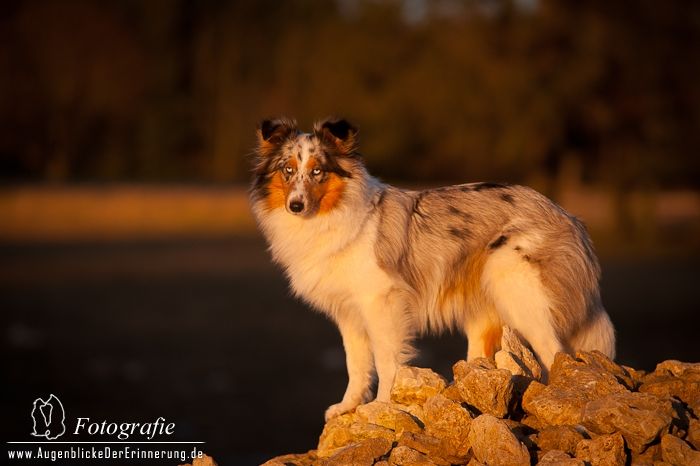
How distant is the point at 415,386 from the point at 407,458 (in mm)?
714

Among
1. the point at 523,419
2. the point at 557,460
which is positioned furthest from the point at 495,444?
the point at 523,419

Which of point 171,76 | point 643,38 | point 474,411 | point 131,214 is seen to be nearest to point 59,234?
point 131,214

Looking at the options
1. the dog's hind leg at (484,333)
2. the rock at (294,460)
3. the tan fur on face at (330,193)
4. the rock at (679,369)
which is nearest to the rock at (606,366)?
the rock at (679,369)

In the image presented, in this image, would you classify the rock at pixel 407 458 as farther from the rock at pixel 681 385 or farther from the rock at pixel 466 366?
the rock at pixel 681 385

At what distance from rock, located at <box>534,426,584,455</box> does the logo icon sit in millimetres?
6518

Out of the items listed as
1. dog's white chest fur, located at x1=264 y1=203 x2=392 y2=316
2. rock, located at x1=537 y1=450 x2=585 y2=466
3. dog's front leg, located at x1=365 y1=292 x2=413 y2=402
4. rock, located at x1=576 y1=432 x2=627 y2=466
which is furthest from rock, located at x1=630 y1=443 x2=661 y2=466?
dog's white chest fur, located at x1=264 y1=203 x2=392 y2=316

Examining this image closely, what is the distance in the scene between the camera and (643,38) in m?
28.2

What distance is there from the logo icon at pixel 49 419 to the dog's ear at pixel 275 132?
499 centimetres

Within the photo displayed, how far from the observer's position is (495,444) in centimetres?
530

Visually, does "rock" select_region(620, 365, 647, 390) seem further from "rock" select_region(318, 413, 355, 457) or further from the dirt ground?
the dirt ground

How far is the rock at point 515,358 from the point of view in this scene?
6.24 metres

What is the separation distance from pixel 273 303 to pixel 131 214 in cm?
1325

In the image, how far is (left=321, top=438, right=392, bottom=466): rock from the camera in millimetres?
5648

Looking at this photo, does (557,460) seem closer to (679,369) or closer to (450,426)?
(450,426)
